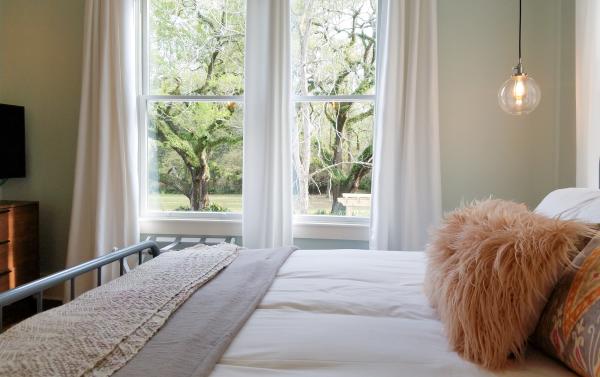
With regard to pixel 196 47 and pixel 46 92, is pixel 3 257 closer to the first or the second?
pixel 46 92

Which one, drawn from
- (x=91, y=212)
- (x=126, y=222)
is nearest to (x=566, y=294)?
(x=126, y=222)

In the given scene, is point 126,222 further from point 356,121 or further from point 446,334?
point 446,334

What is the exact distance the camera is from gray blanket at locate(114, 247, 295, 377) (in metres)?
0.78

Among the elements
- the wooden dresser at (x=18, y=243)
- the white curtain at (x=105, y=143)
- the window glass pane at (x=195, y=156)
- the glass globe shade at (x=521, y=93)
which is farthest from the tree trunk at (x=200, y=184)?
the glass globe shade at (x=521, y=93)

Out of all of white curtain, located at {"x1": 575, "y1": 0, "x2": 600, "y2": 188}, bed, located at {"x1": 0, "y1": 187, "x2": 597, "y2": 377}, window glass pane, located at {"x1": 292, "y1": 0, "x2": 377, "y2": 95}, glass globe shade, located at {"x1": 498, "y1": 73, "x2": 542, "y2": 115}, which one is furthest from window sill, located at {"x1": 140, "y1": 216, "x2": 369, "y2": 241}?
bed, located at {"x1": 0, "y1": 187, "x2": 597, "y2": 377}

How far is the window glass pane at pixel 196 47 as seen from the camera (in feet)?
9.64

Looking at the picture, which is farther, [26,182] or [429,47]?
[26,182]

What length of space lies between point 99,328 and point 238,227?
201 cm

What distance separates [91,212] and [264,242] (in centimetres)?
126

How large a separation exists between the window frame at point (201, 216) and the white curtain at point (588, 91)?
113 centimetres

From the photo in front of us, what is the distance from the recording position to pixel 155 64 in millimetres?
3037

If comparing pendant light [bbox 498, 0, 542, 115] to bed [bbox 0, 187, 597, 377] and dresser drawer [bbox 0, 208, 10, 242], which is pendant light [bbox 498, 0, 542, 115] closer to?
bed [bbox 0, 187, 597, 377]

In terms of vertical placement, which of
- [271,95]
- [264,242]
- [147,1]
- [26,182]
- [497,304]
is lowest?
[264,242]

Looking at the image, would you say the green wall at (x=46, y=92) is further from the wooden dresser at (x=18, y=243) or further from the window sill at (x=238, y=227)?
the window sill at (x=238, y=227)
